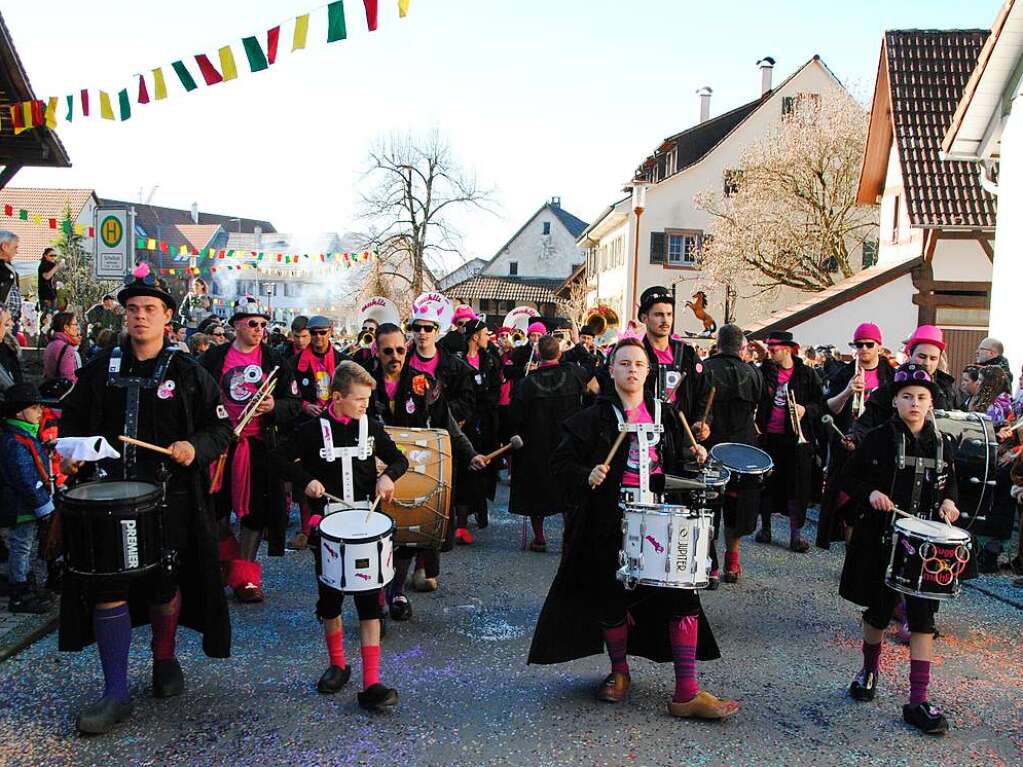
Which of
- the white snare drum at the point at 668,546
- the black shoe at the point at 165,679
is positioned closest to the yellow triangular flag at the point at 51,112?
the black shoe at the point at 165,679

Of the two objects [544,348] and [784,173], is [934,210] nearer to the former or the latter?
[784,173]

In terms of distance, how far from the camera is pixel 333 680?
484cm

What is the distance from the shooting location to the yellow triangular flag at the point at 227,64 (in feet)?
28.5

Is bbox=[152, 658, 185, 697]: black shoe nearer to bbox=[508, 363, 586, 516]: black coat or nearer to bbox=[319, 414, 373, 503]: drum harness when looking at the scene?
bbox=[319, 414, 373, 503]: drum harness

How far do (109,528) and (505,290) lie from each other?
6200 centimetres

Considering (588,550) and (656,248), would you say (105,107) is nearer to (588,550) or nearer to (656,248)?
(588,550)

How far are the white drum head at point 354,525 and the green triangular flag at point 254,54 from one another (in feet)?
18.0

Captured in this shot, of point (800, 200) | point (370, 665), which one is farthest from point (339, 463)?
point (800, 200)

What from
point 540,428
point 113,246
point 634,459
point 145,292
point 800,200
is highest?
point 800,200

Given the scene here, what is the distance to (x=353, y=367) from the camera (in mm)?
5117

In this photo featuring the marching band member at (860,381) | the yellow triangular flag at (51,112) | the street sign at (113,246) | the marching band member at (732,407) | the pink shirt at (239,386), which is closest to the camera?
the pink shirt at (239,386)

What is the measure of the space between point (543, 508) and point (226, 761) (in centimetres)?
469

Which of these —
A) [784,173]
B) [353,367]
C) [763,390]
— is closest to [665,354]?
[763,390]

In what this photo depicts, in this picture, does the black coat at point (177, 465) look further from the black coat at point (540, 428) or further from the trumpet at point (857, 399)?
the trumpet at point (857, 399)
